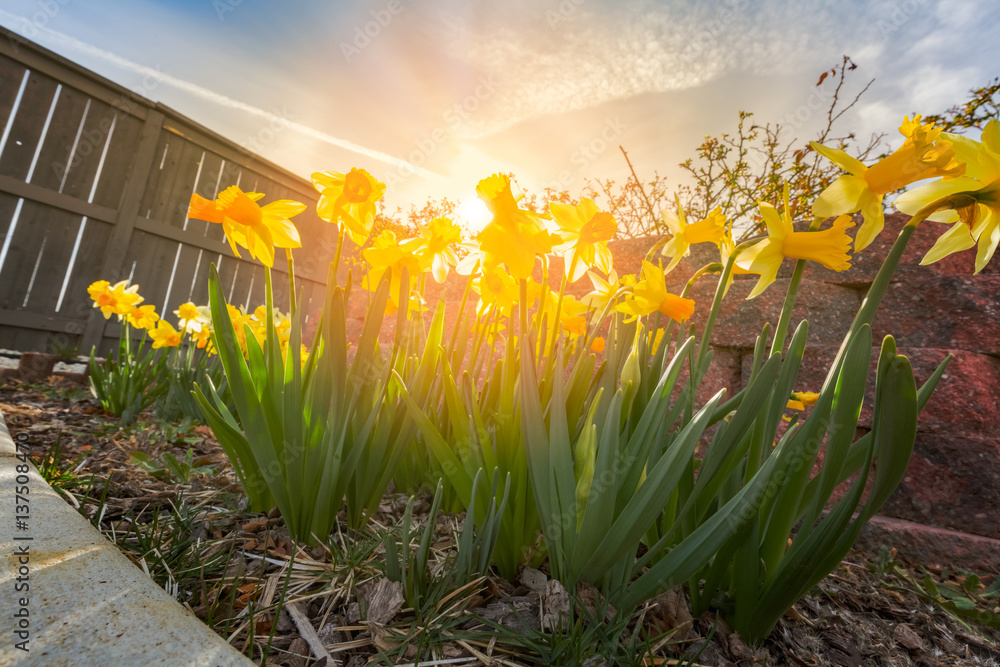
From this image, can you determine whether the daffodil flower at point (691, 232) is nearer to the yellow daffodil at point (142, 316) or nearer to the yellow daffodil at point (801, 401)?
the yellow daffodil at point (801, 401)

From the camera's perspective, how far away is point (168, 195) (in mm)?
4711

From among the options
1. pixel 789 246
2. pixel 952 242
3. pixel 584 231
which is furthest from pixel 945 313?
pixel 584 231

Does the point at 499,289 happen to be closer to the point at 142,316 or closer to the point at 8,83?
the point at 142,316

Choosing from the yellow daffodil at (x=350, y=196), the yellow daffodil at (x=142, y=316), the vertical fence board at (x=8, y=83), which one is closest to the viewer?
the yellow daffodil at (x=350, y=196)

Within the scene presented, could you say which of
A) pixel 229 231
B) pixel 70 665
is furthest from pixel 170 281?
pixel 70 665

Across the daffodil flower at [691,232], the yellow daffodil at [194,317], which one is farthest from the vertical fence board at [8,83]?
the daffodil flower at [691,232]

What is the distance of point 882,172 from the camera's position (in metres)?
0.81

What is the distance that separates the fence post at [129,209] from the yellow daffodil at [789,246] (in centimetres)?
530

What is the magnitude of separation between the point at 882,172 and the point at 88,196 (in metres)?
5.64

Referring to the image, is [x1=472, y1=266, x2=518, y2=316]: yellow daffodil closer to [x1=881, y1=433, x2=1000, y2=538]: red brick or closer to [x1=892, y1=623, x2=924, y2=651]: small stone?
[x1=892, y1=623, x2=924, y2=651]: small stone

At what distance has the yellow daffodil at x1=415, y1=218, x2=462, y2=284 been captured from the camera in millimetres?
1259

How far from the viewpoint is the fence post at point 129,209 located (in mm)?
4340

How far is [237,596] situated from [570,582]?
0.63 metres

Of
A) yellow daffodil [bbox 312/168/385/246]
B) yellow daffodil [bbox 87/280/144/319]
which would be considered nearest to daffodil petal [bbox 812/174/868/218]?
yellow daffodil [bbox 312/168/385/246]
